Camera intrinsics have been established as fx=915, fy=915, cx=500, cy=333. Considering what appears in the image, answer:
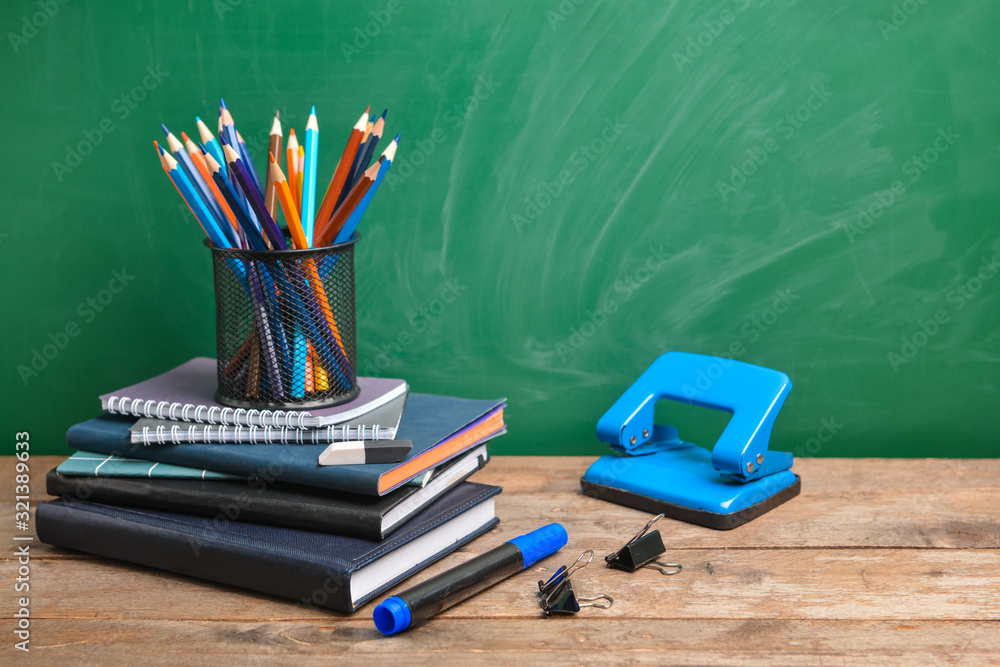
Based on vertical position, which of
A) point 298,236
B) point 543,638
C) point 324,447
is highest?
point 298,236

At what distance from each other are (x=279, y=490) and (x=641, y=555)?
11.9 inches

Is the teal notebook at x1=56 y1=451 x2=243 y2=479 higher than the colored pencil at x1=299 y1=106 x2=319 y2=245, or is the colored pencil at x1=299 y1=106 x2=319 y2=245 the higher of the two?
the colored pencil at x1=299 y1=106 x2=319 y2=245

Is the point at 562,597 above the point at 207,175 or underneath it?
underneath

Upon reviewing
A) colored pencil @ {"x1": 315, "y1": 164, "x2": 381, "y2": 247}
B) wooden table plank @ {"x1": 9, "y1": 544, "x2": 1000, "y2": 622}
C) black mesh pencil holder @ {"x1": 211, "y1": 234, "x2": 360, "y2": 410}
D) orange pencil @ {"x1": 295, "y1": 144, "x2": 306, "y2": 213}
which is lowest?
wooden table plank @ {"x1": 9, "y1": 544, "x2": 1000, "y2": 622}

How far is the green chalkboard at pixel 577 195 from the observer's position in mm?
945

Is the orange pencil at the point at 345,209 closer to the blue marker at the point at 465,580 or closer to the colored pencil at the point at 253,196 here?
the colored pencil at the point at 253,196

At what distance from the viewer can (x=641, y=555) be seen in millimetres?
753

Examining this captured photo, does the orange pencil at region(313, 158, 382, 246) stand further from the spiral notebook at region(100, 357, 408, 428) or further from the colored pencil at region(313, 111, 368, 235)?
the spiral notebook at region(100, 357, 408, 428)

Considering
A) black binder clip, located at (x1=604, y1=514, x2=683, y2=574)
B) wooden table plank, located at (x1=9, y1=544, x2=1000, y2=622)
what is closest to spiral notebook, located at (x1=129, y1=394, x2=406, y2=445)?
wooden table plank, located at (x1=9, y1=544, x2=1000, y2=622)

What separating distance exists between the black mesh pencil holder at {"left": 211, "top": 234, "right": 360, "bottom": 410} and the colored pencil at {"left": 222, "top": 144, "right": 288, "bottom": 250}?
15 mm

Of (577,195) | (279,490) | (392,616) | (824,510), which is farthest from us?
(577,195)

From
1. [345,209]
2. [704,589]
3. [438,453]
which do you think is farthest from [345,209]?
[704,589]

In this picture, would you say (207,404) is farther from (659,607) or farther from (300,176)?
(659,607)

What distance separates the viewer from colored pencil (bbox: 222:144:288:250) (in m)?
0.74
